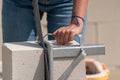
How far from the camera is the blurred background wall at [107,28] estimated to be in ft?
11.4

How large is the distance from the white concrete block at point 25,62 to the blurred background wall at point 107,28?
2047 mm

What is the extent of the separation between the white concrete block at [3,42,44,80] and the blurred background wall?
2.05 meters

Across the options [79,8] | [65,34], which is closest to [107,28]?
[79,8]

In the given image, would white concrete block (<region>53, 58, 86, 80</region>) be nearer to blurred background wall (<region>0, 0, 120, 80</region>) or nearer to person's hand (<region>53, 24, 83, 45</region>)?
person's hand (<region>53, 24, 83, 45</region>)

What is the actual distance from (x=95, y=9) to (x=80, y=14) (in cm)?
187

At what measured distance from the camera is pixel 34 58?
143 centimetres

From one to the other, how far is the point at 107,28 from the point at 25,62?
87.3 inches

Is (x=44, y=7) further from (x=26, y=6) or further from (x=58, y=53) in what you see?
(x=58, y=53)

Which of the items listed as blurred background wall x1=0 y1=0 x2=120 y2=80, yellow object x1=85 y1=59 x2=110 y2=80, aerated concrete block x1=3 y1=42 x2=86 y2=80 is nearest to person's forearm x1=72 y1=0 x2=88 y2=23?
aerated concrete block x1=3 y1=42 x2=86 y2=80

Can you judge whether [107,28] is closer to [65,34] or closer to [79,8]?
[79,8]

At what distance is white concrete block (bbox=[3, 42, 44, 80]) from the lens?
4.64 feet

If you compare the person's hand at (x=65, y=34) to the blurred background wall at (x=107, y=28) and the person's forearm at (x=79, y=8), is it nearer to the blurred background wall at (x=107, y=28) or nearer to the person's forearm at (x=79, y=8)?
the person's forearm at (x=79, y=8)

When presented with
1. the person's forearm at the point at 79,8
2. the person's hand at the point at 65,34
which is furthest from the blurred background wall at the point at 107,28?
the person's hand at the point at 65,34

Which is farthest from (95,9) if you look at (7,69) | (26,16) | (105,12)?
(7,69)
